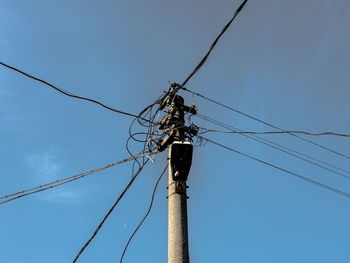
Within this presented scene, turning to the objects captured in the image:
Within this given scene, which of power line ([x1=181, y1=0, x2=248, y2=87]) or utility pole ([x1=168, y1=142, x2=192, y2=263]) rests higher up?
power line ([x1=181, y1=0, x2=248, y2=87])

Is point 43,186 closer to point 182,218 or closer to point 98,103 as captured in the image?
point 98,103

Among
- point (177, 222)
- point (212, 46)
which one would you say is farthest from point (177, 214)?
point (212, 46)

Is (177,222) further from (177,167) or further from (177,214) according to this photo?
(177,167)

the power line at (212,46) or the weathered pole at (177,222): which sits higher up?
the power line at (212,46)

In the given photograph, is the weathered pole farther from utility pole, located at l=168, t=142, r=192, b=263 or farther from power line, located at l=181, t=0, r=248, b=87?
power line, located at l=181, t=0, r=248, b=87

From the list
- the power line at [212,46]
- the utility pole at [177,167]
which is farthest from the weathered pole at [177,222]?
A: the power line at [212,46]

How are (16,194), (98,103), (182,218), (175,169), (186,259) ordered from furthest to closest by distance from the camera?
(16,194)
(98,103)
(175,169)
(182,218)
(186,259)

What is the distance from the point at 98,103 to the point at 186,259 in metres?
3.49

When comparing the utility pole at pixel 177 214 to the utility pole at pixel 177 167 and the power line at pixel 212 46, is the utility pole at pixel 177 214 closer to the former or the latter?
the utility pole at pixel 177 167

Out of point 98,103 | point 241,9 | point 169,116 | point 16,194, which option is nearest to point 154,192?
point 169,116

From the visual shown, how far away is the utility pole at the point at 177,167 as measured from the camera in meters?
5.28

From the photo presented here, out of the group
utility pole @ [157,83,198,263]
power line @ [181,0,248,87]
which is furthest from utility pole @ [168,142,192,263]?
power line @ [181,0,248,87]

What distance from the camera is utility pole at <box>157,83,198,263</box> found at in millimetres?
5281

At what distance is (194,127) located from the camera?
24.5 ft
